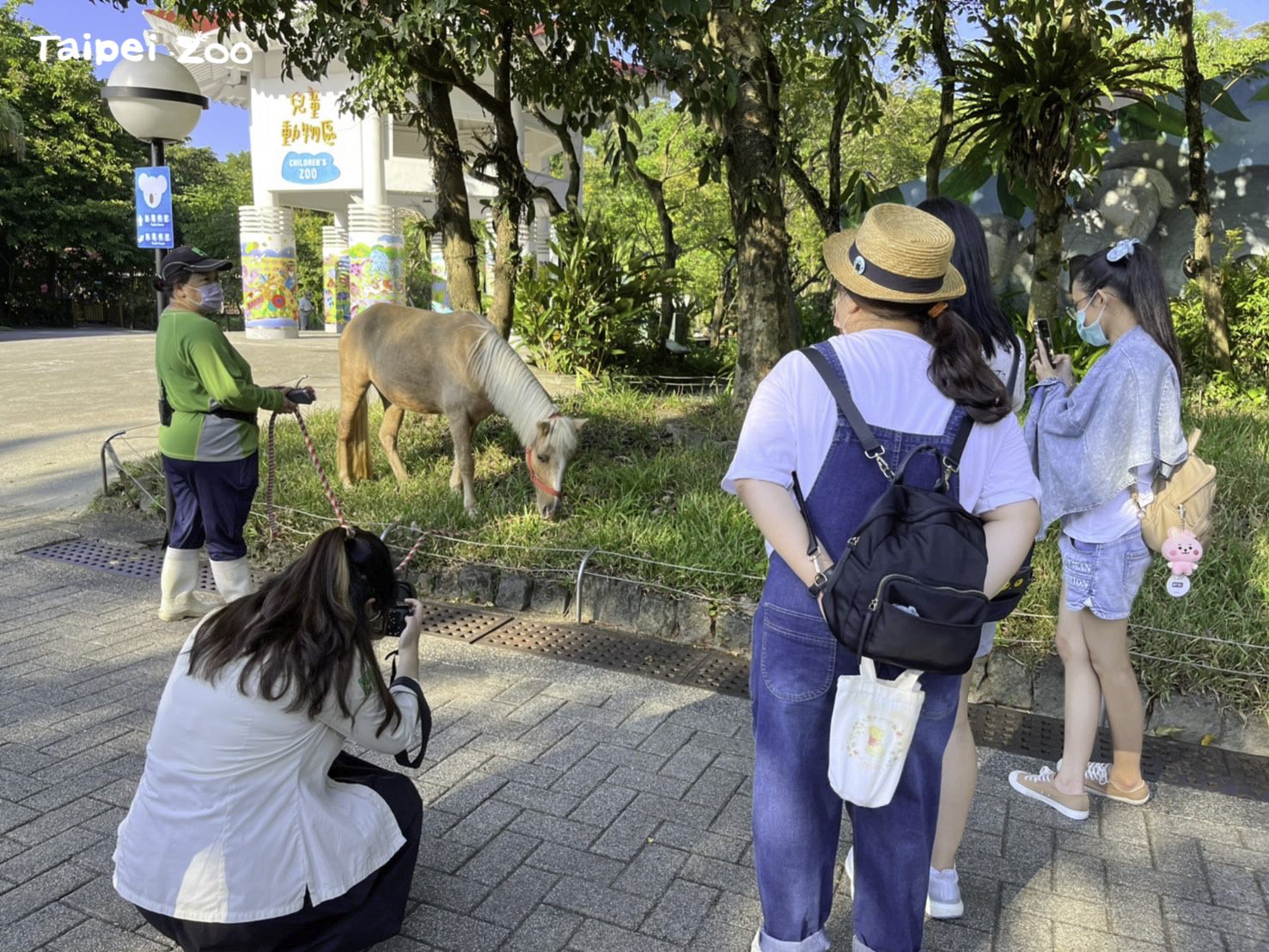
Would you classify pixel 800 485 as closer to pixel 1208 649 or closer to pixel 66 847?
pixel 66 847

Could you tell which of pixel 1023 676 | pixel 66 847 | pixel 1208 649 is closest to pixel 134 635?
pixel 66 847

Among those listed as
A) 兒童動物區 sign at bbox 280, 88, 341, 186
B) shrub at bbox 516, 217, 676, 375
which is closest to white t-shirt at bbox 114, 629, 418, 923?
shrub at bbox 516, 217, 676, 375

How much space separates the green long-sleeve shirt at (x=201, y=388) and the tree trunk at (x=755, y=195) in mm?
4351

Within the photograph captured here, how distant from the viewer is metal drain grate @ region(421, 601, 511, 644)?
5.12 metres

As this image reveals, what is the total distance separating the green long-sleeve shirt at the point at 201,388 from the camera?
4.53 metres

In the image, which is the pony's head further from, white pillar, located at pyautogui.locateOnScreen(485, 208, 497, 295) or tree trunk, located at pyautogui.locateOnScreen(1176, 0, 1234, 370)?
tree trunk, located at pyautogui.locateOnScreen(1176, 0, 1234, 370)

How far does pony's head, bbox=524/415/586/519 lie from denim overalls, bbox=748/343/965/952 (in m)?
4.10

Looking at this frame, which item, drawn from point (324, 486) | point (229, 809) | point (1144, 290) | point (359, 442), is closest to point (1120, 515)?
point (1144, 290)

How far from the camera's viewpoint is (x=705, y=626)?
5047 millimetres

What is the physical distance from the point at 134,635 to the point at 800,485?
14.1ft

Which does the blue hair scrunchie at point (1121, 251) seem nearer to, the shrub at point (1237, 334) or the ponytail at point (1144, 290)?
the ponytail at point (1144, 290)

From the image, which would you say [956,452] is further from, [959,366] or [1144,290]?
[1144,290]

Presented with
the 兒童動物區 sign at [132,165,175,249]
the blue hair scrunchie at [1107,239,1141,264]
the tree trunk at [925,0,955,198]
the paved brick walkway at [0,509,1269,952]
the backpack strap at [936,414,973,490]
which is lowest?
the paved brick walkway at [0,509,1269,952]

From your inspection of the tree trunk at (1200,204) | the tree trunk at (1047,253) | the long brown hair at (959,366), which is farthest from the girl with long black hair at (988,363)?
the tree trunk at (1200,204)
